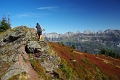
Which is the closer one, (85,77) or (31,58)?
(31,58)

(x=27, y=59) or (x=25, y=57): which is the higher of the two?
(x=25, y=57)

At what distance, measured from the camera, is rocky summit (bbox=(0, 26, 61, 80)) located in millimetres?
Result: 22703

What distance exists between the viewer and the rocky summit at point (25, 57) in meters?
22.7

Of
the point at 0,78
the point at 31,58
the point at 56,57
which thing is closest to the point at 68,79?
the point at 56,57

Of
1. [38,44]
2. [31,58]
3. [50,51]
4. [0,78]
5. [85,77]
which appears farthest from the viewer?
[85,77]

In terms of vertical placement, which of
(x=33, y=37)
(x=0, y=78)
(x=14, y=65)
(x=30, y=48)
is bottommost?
(x=0, y=78)

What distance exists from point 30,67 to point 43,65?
3035 mm

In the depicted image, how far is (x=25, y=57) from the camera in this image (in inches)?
1013

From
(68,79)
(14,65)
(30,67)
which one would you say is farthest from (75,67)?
(14,65)

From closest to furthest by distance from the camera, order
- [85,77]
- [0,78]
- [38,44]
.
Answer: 1. [0,78]
2. [38,44]
3. [85,77]

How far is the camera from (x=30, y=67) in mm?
24766

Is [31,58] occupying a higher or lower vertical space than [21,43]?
lower

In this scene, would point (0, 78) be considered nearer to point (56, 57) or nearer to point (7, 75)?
point (7, 75)

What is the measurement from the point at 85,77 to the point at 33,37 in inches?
708
